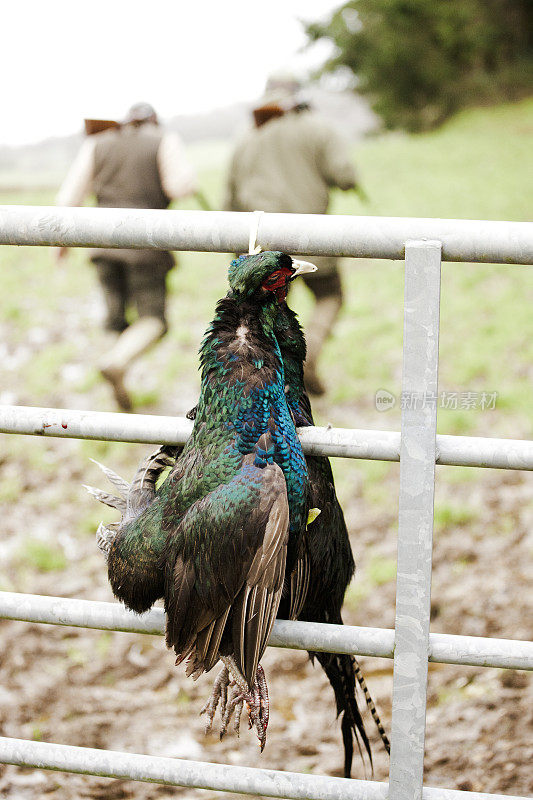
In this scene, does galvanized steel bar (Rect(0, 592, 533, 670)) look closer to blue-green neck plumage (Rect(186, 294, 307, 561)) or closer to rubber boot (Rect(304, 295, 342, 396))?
blue-green neck plumage (Rect(186, 294, 307, 561))

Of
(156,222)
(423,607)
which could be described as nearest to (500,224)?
(156,222)

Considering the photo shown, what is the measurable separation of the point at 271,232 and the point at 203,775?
1.10 metres

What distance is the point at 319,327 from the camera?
5.66 m

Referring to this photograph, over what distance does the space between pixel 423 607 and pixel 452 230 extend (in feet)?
2.30

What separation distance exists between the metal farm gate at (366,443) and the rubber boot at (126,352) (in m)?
3.71

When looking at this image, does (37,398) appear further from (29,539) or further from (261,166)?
(261,166)

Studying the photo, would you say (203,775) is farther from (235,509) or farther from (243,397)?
(243,397)

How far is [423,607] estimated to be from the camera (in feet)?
4.97

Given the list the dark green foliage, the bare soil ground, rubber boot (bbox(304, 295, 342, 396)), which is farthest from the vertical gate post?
the dark green foliage

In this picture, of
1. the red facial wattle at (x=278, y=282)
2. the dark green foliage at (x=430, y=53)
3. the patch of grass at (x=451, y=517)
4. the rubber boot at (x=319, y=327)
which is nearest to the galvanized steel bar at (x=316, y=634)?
the red facial wattle at (x=278, y=282)

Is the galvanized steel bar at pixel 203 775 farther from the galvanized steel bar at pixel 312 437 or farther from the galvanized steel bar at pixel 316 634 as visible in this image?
the galvanized steel bar at pixel 312 437

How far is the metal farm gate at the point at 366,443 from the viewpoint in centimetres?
139

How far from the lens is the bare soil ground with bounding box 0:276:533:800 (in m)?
2.82

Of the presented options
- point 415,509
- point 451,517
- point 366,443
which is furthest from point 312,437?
point 451,517
